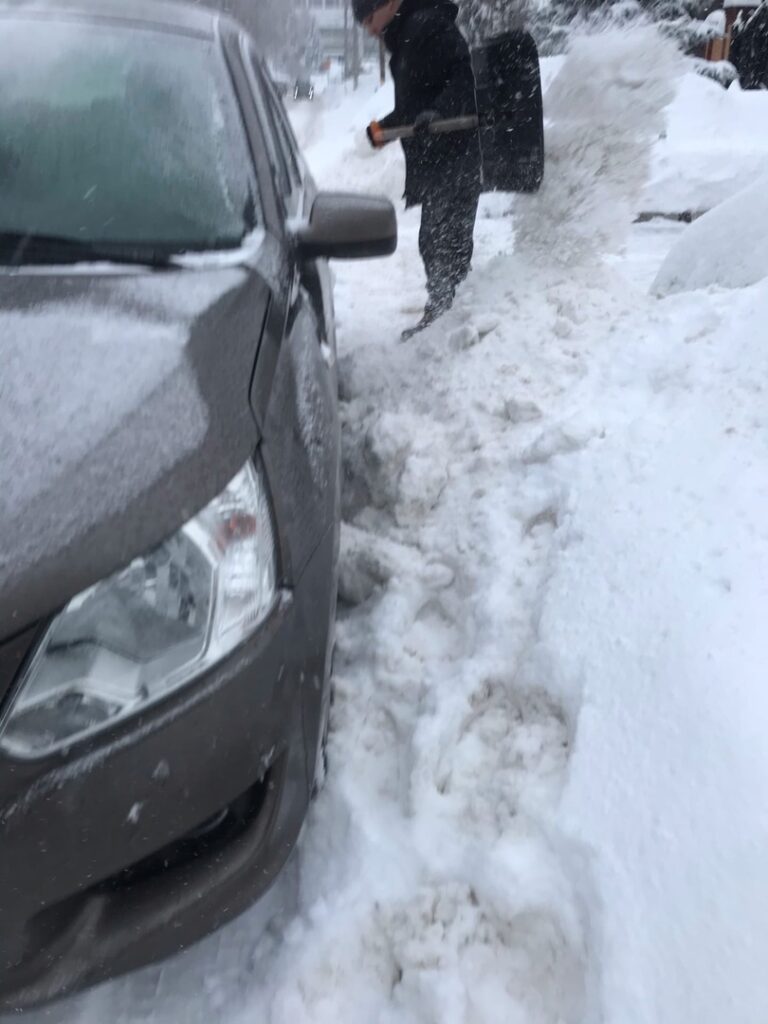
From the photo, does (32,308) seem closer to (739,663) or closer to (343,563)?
(343,563)

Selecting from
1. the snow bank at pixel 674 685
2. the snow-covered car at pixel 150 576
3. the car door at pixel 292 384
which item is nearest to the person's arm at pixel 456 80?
the car door at pixel 292 384

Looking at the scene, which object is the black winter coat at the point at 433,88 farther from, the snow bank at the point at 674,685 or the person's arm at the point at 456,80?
the snow bank at the point at 674,685

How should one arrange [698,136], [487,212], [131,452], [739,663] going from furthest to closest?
1. [698,136]
2. [487,212]
3. [739,663]
4. [131,452]

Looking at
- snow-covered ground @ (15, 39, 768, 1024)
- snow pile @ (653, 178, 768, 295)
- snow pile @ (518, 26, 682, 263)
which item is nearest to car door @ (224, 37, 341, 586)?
snow-covered ground @ (15, 39, 768, 1024)

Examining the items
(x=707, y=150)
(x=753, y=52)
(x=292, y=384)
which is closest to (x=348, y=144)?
(x=753, y=52)

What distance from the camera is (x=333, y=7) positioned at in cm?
5897

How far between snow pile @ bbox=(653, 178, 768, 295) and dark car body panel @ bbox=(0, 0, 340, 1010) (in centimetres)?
258

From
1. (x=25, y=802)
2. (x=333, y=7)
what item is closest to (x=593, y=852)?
(x=25, y=802)

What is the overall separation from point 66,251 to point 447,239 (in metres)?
2.89

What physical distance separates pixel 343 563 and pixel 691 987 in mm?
1541

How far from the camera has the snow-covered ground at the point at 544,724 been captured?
60.1 inches

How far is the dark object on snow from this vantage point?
50.2 feet

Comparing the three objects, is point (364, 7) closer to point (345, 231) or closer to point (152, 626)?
point (345, 231)

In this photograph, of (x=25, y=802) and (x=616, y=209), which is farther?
(x=616, y=209)
